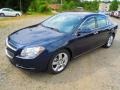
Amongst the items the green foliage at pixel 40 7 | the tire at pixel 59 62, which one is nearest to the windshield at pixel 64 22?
the tire at pixel 59 62

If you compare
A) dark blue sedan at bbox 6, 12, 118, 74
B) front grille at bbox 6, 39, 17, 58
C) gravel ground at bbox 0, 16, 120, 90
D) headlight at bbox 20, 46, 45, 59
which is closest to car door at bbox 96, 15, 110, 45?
dark blue sedan at bbox 6, 12, 118, 74

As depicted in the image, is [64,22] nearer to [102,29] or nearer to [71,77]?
[102,29]

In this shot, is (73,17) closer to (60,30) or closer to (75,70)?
(60,30)

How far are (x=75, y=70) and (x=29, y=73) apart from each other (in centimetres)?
123

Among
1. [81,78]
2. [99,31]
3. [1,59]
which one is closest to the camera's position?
[81,78]

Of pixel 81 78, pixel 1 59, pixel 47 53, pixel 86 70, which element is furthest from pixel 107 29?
pixel 1 59

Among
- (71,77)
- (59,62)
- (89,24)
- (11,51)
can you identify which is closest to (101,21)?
(89,24)

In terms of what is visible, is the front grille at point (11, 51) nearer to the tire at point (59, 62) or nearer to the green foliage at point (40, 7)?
the tire at point (59, 62)

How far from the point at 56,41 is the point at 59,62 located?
0.60 meters

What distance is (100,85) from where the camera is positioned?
444 centimetres

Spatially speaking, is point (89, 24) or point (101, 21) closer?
point (89, 24)

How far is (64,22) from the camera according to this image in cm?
561

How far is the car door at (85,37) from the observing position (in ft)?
17.0

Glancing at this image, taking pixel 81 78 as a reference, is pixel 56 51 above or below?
above
